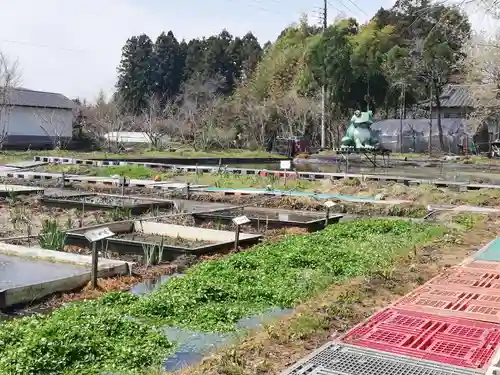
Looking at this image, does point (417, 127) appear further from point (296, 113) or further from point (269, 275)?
point (269, 275)

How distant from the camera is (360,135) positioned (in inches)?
1001

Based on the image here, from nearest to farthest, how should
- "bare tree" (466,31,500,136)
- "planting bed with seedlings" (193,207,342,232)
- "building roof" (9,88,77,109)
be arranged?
"planting bed with seedlings" (193,207,342,232)
"bare tree" (466,31,500,136)
"building roof" (9,88,77,109)

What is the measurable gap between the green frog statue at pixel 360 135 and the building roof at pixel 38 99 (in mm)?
20310

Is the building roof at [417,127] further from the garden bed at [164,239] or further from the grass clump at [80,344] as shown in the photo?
the grass clump at [80,344]

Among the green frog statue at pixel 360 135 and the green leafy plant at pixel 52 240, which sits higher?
the green frog statue at pixel 360 135

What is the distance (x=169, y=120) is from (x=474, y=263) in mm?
33627

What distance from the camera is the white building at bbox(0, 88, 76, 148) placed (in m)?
35.8

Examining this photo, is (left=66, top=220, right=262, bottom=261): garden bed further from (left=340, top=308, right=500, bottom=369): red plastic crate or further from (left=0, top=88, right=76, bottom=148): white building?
(left=0, top=88, right=76, bottom=148): white building

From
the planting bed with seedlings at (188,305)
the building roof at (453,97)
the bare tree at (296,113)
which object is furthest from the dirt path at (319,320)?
Result: the building roof at (453,97)

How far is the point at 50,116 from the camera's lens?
125 feet

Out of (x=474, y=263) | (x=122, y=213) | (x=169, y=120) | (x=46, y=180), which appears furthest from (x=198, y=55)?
(x=474, y=263)

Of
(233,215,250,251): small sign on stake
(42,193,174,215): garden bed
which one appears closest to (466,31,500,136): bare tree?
(42,193,174,215): garden bed

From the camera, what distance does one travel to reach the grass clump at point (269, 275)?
18.3 ft

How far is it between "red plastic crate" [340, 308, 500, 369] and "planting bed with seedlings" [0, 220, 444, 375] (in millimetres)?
1141
